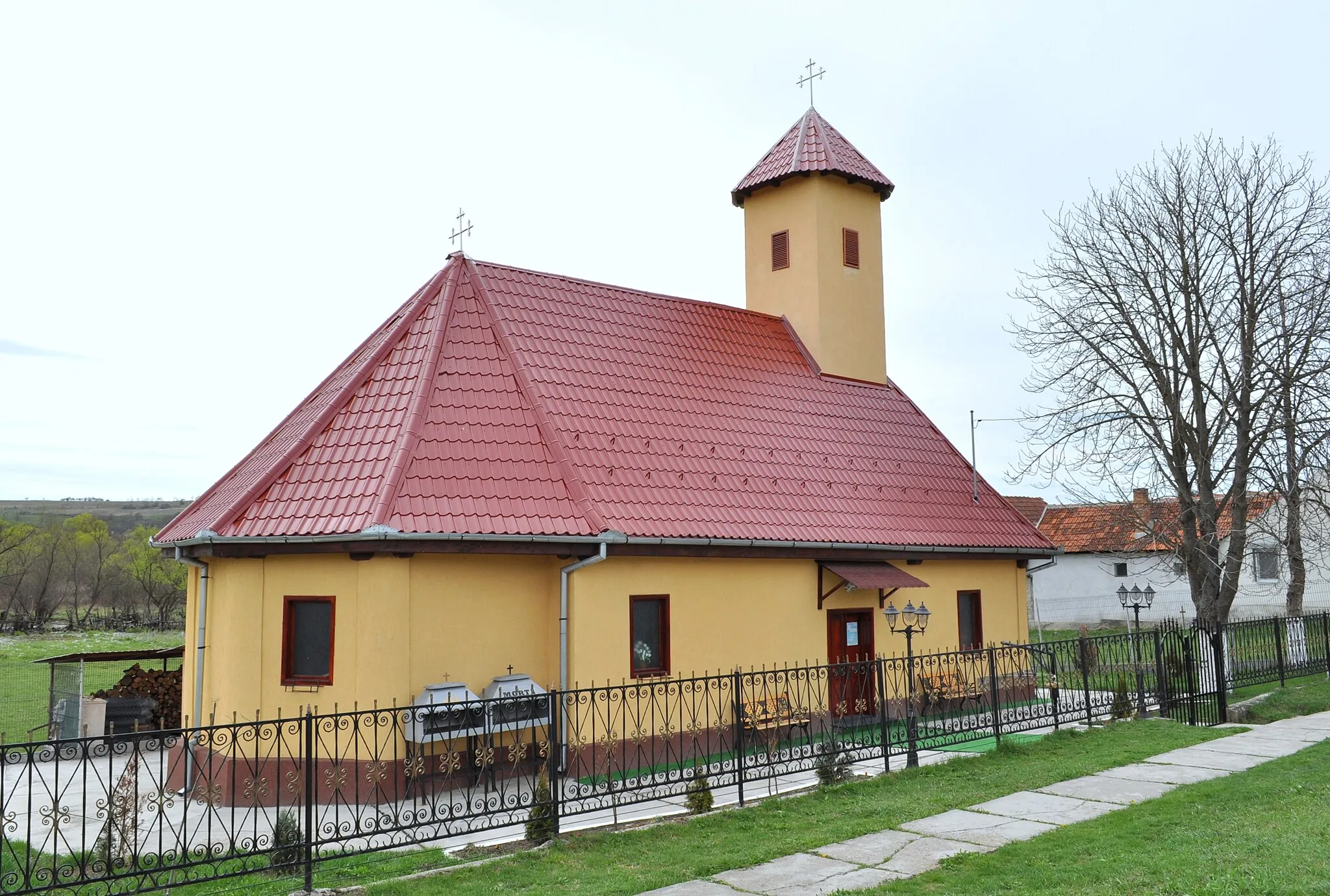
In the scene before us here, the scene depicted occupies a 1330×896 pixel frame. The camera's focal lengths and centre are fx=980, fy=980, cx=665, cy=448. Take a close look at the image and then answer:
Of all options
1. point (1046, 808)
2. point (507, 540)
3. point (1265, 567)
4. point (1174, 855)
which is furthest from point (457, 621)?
point (1265, 567)

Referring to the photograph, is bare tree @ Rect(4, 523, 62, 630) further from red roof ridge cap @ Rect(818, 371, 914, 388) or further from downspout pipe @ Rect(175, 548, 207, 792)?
red roof ridge cap @ Rect(818, 371, 914, 388)

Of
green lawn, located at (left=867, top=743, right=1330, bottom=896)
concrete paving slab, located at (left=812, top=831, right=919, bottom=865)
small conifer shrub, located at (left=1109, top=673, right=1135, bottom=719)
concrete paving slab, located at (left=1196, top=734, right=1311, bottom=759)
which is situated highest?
small conifer shrub, located at (left=1109, top=673, right=1135, bottom=719)

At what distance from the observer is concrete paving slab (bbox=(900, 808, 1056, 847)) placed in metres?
8.38

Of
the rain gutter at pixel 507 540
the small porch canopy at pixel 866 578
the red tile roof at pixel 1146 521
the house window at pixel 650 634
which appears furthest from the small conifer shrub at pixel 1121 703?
the house window at pixel 650 634

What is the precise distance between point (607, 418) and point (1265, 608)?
30088 millimetres

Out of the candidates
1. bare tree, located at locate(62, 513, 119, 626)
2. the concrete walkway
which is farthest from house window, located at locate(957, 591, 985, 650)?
bare tree, located at locate(62, 513, 119, 626)

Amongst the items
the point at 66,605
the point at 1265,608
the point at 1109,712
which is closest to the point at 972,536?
the point at 1109,712

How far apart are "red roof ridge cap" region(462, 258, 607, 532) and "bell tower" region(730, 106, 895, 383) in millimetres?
7205

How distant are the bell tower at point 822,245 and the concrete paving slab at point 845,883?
1317cm

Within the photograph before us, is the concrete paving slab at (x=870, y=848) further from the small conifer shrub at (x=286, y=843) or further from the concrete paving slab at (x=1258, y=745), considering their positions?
the concrete paving slab at (x=1258, y=745)

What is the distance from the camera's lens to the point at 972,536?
1820cm

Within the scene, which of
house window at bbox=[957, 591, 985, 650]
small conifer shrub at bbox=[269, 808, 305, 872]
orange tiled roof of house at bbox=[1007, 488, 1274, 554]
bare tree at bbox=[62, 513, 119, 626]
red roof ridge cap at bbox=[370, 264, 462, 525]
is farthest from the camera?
bare tree at bbox=[62, 513, 119, 626]

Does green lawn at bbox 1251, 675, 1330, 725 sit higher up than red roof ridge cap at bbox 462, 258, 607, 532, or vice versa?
red roof ridge cap at bbox 462, 258, 607, 532

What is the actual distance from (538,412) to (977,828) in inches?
312
